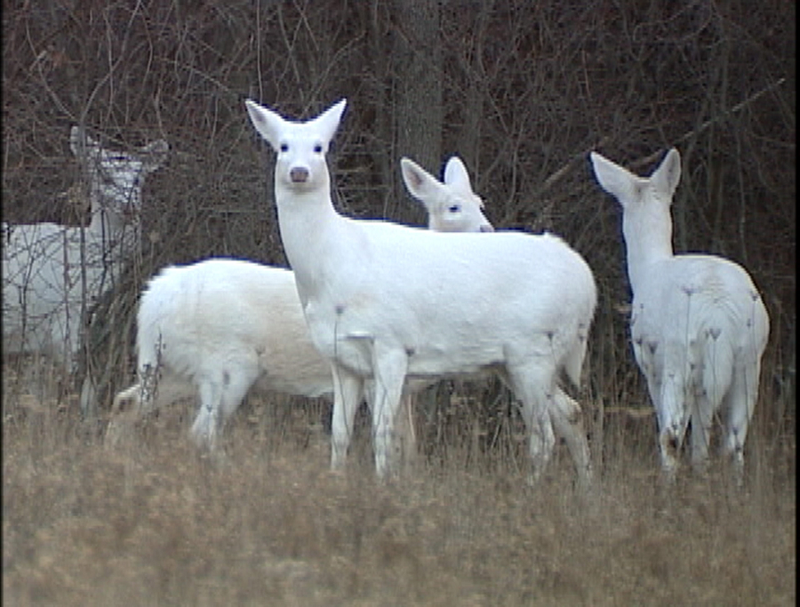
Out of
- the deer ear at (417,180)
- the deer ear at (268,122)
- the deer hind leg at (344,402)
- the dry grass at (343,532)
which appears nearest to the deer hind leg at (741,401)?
the dry grass at (343,532)

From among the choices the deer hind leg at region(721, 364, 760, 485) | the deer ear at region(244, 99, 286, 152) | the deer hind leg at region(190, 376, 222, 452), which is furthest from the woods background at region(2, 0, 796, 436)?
the deer ear at region(244, 99, 286, 152)

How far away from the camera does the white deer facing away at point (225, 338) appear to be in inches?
412

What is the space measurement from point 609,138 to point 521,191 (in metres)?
0.80

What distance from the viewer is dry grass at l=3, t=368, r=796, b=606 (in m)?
6.28

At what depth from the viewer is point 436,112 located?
1270 centimetres

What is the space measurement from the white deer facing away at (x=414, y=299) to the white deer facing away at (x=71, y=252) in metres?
2.50

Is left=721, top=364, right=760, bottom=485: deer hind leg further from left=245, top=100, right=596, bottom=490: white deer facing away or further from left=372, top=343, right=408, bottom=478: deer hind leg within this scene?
left=372, top=343, right=408, bottom=478: deer hind leg

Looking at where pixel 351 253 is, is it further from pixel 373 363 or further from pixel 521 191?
pixel 521 191

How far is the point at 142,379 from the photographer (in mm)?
9398

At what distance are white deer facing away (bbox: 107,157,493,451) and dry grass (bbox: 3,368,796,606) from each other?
2204mm

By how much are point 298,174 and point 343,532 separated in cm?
301

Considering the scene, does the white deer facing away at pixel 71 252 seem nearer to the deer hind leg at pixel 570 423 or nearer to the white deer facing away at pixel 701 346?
the deer hind leg at pixel 570 423

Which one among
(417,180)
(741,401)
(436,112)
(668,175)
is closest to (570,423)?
(741,401)

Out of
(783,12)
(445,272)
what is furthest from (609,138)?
(445,272)
